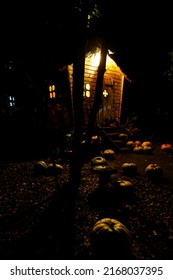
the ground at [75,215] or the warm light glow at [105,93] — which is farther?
the warm light glow at [105,93]

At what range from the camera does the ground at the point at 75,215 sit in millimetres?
3008

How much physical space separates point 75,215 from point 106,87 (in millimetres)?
10761

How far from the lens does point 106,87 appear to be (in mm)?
13422

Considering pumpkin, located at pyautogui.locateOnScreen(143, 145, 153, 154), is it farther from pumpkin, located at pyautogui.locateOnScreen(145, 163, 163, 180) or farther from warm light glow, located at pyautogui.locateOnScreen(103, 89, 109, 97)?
warm light glow, located at pyautogui.locateOnScreen(103, 89, 109, 97)

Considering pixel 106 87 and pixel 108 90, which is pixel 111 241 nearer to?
pixel 106 87

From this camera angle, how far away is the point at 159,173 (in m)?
5.97

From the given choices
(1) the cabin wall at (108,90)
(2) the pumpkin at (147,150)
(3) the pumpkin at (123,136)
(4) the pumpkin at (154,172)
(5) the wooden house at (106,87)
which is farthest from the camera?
(1) the cabin wall at (108,90)

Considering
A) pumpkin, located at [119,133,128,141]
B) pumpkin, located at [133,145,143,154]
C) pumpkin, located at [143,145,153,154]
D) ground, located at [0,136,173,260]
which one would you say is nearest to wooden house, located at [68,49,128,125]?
pumpkin, located at [119,133,128,141]

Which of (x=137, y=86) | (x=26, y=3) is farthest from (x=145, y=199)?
(x=137, y=86)

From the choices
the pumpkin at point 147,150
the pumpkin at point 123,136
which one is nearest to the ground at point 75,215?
the pumpkin at point 147,150

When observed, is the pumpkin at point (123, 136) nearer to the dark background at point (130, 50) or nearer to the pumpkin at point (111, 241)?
the dark background at point (130, 50)

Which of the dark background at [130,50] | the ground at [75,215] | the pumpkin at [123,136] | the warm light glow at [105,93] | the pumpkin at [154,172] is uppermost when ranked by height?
the dark background at [130,50]

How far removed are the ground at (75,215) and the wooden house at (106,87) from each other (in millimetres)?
6918
